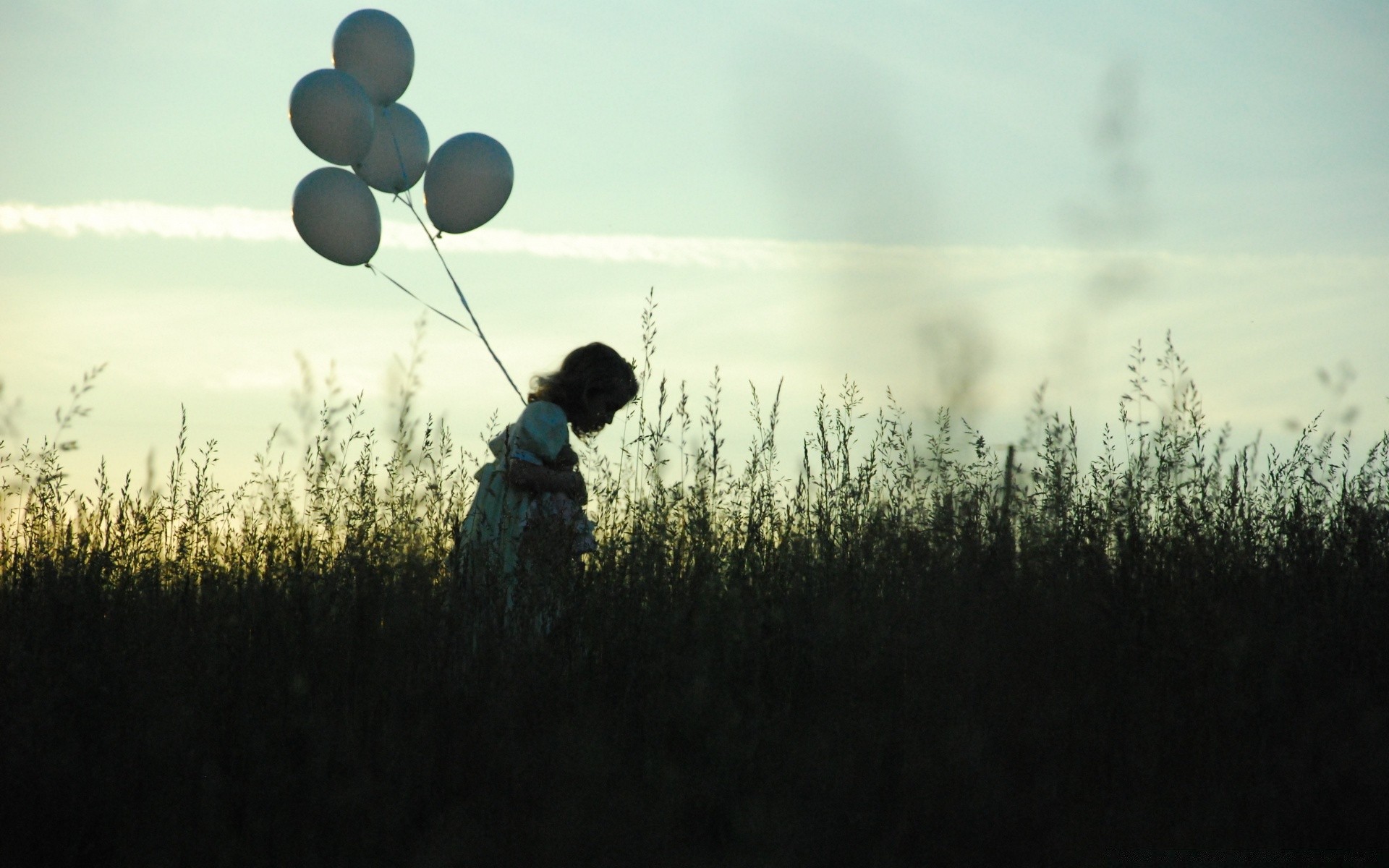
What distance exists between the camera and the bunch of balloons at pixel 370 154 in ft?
15.1

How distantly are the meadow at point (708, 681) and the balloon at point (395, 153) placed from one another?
1574mm

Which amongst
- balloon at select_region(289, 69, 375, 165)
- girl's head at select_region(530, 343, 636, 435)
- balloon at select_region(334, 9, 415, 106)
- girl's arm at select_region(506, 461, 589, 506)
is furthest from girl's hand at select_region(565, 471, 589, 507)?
balloon at select_region(334, 9, 415, 106)

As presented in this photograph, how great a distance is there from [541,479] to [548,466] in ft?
0.38

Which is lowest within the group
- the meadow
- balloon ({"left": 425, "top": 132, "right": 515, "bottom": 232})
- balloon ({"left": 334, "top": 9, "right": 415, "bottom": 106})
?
the meadow

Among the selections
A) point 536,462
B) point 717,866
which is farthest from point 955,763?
point 536,462

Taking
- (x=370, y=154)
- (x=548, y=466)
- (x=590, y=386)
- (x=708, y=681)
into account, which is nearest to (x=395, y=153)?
(x=370, y=154)

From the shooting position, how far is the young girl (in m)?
3.55

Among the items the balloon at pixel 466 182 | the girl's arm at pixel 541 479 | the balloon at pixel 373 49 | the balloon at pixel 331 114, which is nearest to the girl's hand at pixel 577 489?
the girl's arm at pixel 541 479

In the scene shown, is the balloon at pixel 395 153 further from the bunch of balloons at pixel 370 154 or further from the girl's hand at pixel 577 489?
the girl's hand at pixel 577 489

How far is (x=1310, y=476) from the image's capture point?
419cm

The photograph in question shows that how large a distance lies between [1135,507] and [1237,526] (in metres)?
0.36

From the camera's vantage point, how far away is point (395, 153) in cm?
505

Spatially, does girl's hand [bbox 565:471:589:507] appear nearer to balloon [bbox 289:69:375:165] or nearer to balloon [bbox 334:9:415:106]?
balloon [bbox 289:69:375:165]

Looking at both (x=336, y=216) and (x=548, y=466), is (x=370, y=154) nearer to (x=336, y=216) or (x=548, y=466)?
(x=336, y=216)
